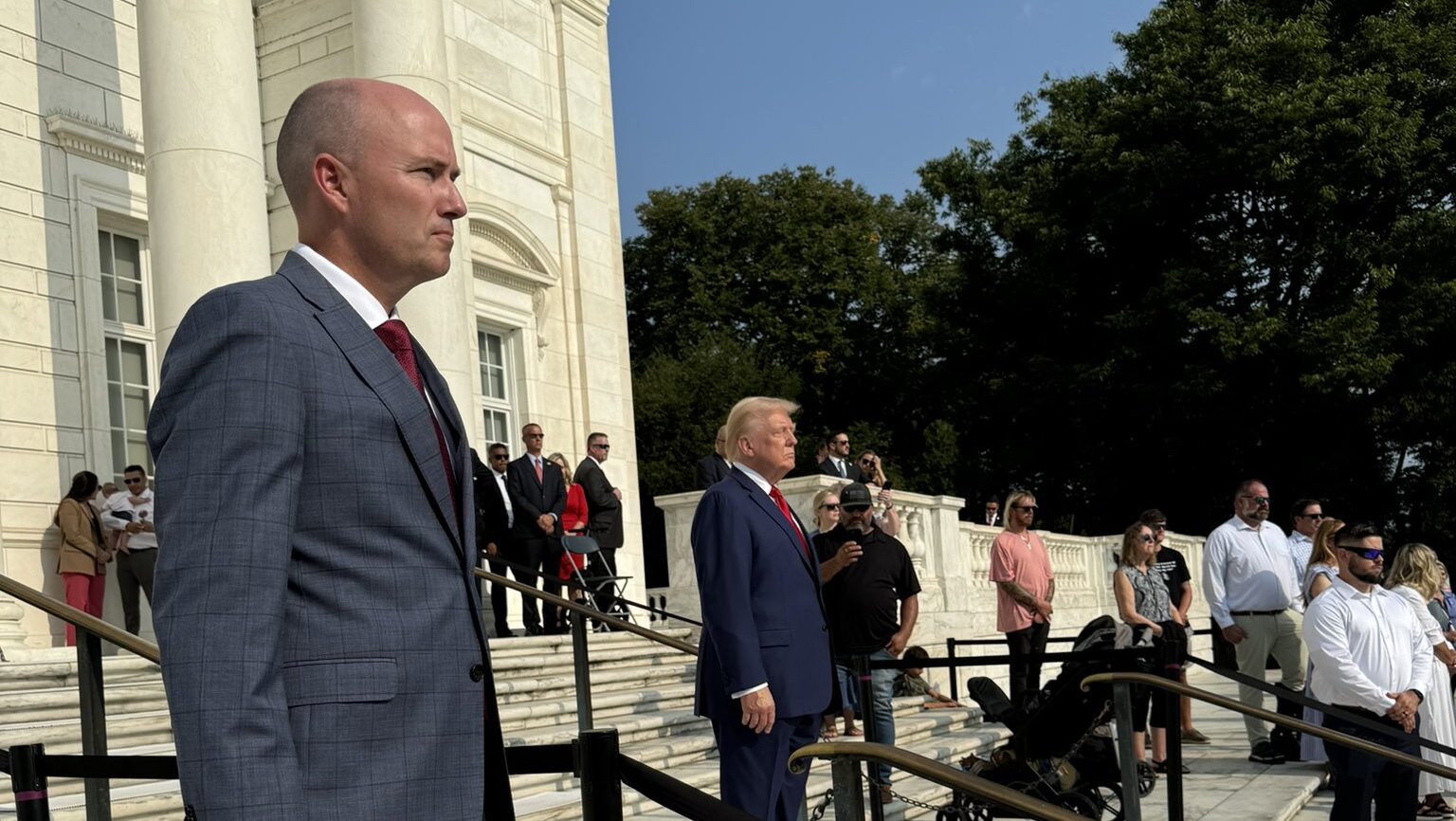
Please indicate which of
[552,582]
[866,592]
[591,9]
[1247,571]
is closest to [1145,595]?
[1247,571]

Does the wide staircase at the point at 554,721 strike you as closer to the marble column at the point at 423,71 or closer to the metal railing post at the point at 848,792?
the metal railing post at the point at 848,792

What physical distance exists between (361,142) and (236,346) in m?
0.41

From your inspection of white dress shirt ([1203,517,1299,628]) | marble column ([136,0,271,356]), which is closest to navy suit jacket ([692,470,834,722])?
white dress shirt ([1203,517,1299,628])

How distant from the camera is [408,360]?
2.33 meters

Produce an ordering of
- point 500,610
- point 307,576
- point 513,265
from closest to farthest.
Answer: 1. point 307,576
2. point 500,610
3. point 513,265

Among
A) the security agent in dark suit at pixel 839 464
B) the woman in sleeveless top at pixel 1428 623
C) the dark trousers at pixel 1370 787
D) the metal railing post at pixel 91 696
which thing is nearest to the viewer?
the metal railing post at pixel 91 696

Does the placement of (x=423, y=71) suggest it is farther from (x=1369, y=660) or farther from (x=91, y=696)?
(x=91, y=696)

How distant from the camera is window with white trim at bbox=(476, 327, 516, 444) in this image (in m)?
19.8

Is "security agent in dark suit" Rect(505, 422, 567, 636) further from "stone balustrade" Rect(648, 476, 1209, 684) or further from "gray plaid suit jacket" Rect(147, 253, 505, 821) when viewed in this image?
"gray plaid suit jacket" Rect(147, 253, 505, 821)

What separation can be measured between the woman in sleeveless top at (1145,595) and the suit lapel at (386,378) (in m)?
9.39

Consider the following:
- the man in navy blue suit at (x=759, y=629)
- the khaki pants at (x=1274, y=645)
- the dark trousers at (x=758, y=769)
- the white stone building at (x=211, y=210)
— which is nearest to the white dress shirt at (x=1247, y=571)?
the khaki pants at (x=1274, y=645)

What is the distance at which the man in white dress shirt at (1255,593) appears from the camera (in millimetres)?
11539

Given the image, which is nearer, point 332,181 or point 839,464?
point 332,181

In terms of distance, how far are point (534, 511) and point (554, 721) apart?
14.2ft
